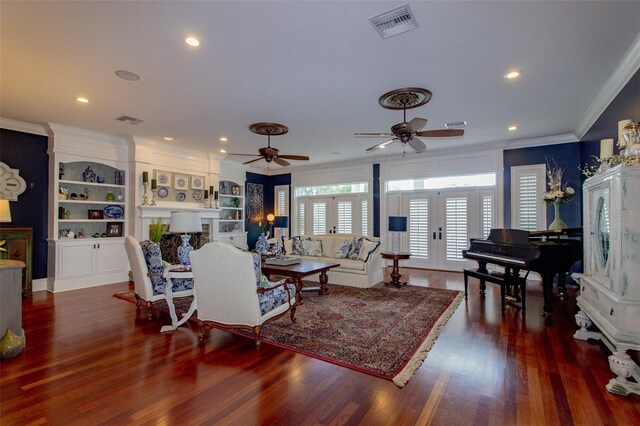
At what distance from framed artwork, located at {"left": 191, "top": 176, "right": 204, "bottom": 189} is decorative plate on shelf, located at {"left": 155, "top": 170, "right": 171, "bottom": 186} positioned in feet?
1.96

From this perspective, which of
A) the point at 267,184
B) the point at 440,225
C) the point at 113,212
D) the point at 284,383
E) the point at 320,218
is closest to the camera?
the point at 284,383

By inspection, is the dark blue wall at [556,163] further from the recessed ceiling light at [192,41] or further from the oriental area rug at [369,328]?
the recessed ceiling light at [192,41]

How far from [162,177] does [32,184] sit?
218 centimetres

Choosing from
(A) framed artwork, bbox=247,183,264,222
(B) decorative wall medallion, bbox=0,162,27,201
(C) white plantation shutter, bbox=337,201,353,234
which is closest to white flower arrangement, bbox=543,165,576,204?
(C) white plantation shutter, bbox=337,201,353,234

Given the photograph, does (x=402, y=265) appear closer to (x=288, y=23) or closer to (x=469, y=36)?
(x=469, y=36)

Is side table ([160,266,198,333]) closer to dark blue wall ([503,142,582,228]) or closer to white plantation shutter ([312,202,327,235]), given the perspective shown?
white plantation shutter ([312,202,327,235])

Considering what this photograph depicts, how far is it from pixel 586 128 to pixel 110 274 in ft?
30.0

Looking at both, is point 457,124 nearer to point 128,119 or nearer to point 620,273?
point 620,273

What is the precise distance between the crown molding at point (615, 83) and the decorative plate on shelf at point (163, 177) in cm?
774

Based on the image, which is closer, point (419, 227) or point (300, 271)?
point (300, 271)

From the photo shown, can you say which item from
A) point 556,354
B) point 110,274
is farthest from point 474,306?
point 110,274

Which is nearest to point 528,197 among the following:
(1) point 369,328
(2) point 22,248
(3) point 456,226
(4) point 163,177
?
(3) point 456,226

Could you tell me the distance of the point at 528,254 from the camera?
13.1 ft

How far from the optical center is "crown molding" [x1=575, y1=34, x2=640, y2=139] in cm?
301
